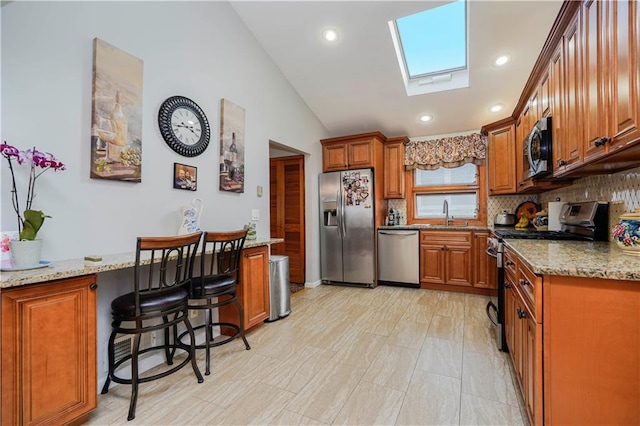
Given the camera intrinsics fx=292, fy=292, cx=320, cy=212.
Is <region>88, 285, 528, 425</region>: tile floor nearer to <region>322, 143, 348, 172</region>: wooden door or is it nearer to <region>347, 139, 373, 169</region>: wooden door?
<region>347, 139, 373, 169</region>: wooden door

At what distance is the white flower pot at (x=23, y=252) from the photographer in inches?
54.9

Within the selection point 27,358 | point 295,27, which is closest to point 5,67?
point 27,358

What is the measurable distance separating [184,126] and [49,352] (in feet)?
5.86

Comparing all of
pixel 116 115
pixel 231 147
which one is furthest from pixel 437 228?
pixel 116 115

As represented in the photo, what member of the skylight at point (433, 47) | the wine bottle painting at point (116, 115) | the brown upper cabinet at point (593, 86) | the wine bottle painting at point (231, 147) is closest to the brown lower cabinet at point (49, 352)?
the wine bottle painting at point (116, 115)

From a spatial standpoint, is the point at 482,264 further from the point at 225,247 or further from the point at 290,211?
the point at 225,247

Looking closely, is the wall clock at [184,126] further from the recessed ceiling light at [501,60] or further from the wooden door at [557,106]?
the recessed ceiling light at [501,60]

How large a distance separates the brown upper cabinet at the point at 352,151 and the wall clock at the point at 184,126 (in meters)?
2.28

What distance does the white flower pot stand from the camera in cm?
139

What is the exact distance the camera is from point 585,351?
3.90 ft

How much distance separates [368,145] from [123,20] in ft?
A: 10.4

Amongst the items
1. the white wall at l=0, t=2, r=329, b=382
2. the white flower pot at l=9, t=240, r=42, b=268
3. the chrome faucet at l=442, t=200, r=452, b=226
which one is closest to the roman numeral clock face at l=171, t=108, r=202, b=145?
the white wall at l=0, t=2, r=329, b=382

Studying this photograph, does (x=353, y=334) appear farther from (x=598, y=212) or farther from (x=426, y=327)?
(x=598, y=212)

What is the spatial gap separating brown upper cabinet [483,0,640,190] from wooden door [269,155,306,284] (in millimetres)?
3160
